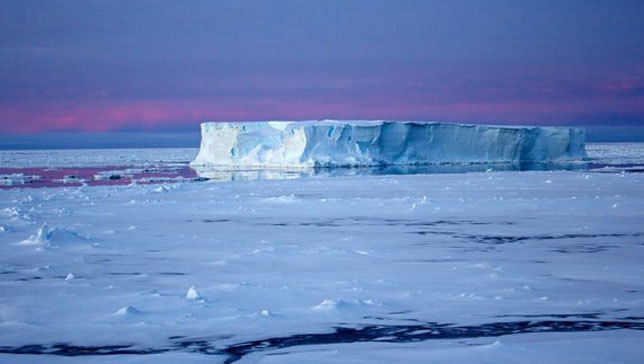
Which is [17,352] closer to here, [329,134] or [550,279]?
[550,279]

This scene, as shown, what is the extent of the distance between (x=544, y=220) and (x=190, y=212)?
206 inches

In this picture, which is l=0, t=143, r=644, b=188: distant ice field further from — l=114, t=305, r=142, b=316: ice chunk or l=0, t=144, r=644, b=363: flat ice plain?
l=114, t=305, r=142, b=316: ice chunk

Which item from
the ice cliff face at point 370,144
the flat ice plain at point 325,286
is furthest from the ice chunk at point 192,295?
the ice cliff face at point 370,144

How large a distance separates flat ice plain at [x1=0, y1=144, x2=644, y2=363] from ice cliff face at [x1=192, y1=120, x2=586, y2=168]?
19543 mm

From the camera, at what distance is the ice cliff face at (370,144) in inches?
1213

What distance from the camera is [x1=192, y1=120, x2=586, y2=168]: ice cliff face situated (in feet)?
101

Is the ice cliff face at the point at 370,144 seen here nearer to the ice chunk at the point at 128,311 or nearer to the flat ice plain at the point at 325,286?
the flat ice plain at the point at 325,286

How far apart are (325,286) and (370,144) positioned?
26.3 m

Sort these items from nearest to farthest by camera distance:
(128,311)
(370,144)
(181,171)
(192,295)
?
(128,311), (192,295), (181,171), (370,144)

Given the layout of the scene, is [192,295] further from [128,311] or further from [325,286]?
[325,286]

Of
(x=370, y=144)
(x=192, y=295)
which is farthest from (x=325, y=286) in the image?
(x=370, y=144)

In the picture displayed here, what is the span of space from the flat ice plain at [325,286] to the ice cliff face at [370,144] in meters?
19.5

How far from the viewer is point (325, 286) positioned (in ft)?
17.5

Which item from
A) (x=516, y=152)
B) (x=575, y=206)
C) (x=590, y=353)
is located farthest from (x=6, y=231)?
(x=516, y=152)
